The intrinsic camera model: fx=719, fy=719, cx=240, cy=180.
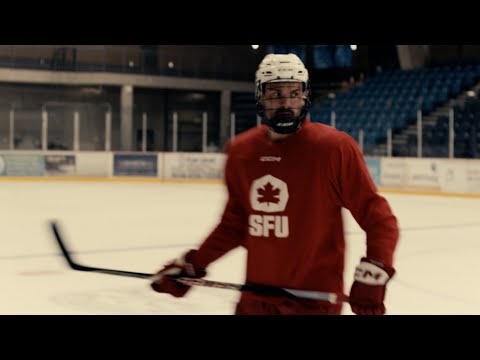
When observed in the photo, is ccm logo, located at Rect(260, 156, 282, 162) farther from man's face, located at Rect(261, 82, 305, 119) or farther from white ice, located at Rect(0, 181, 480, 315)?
white ice, located at Rect(0, 181, 480, 315)

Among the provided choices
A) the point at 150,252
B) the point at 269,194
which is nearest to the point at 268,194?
the point at 269,194

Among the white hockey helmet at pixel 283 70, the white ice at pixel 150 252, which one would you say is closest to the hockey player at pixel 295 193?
the white hockey helmet at pixel 283 70

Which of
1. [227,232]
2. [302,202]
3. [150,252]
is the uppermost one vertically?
[302,202]

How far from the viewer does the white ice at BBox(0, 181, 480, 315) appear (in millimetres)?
4051

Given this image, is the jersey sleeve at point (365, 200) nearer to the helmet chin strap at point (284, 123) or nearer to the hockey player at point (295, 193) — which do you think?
the hockey player at point (295, 193)

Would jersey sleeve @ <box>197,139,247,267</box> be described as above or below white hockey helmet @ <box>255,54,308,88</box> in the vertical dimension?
below

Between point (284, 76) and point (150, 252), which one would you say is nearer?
point (284, 76)

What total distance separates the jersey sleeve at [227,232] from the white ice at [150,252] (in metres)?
1.64

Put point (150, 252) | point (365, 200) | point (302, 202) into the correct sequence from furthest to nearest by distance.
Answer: point (150, 252), point (302, 202), point (365, 200)

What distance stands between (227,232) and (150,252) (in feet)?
13.4

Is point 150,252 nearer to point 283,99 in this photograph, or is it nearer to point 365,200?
point 283,99

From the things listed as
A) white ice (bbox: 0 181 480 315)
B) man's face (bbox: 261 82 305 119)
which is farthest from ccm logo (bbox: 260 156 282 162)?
white ice (bbox: 0 181 480 315)

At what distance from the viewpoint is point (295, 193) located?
193cm
